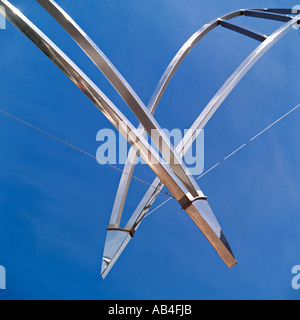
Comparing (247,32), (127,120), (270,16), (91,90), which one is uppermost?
(270,16)

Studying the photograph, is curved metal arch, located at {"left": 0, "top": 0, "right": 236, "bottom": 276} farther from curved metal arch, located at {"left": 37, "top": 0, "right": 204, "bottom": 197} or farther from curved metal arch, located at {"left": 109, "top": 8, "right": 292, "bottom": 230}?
curved metal arch, located at {"left": 109, "top": 8, "right": 292, "bottom": 230}

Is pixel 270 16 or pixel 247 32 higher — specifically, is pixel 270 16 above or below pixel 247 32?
above

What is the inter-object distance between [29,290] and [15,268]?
67.8 inches

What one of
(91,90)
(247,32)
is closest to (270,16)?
(247,32)

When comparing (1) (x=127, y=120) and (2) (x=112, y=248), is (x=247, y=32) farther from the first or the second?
(2) (x=112, y=248)

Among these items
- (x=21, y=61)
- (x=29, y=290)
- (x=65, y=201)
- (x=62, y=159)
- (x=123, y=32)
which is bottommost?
(x=29, y=290)

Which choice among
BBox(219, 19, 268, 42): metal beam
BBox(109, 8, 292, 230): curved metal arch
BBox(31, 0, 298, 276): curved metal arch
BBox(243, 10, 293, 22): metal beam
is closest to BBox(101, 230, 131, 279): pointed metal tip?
BBox(31, 0, 298, 276): curved metal arch

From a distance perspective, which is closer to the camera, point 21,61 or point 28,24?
point 28,24

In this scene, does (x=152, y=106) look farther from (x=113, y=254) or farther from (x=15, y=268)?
(x=15, y=268)

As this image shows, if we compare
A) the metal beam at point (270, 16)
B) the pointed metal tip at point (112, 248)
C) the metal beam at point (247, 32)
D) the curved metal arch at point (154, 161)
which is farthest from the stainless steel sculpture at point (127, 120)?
the metal beam at point (270, 16)

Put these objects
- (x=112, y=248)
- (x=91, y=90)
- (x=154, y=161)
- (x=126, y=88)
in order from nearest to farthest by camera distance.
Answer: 1. (x=91, y=90)
2. (x=154, y=161)
3. (x=126, y=88)
4. (x=112, y=248)

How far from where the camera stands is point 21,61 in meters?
22.8

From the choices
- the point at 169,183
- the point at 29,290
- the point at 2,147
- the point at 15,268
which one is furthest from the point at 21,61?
the point at 169,183

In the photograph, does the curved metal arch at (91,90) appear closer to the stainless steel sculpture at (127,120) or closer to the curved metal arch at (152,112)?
the stainless steel sculpture at (127,120)
